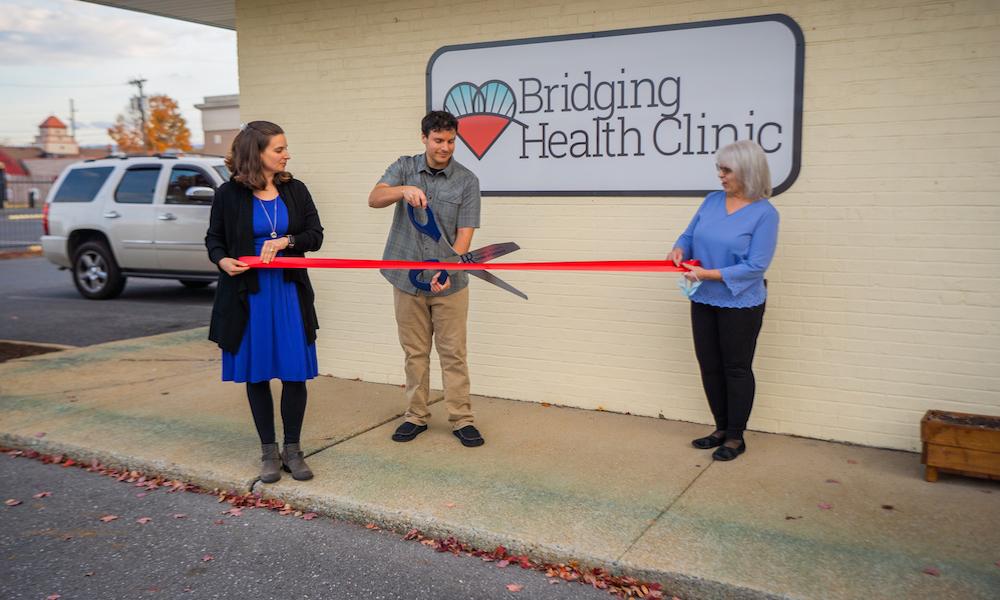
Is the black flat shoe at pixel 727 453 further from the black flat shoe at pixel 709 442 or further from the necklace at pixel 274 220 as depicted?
the necklace at pixel 274 220

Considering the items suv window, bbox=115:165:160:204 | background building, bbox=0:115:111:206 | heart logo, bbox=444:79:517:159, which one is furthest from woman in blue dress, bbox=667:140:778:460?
background building, bbox=0:115:111:206

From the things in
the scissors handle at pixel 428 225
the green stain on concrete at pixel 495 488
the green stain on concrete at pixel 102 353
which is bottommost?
the green stain on concrete at pixel 495 488

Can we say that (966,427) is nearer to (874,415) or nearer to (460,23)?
(874,415)

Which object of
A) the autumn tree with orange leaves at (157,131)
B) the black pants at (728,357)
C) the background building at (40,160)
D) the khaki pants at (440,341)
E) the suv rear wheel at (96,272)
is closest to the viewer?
the black pants at (728,357)

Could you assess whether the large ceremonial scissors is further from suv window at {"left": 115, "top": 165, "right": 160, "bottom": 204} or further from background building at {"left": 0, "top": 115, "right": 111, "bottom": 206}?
background building at {"left": 0, "top": 115, "right": 111, "bottom": 206}

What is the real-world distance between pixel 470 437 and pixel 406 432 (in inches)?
17.0

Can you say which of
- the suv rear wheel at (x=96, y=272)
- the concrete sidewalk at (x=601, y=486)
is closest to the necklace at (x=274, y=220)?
the concrete sidewalk at (x=601, y=486)

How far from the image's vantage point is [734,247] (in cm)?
474

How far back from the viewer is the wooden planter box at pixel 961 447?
4473 mm

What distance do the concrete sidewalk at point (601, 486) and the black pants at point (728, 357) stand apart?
0.94 feet

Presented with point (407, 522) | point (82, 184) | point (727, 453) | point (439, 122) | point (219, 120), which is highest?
point (219, 120)

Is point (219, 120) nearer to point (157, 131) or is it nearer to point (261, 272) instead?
point (157, 131)

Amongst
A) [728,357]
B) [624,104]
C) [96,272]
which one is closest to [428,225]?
[624,104]

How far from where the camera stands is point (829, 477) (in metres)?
4.73
